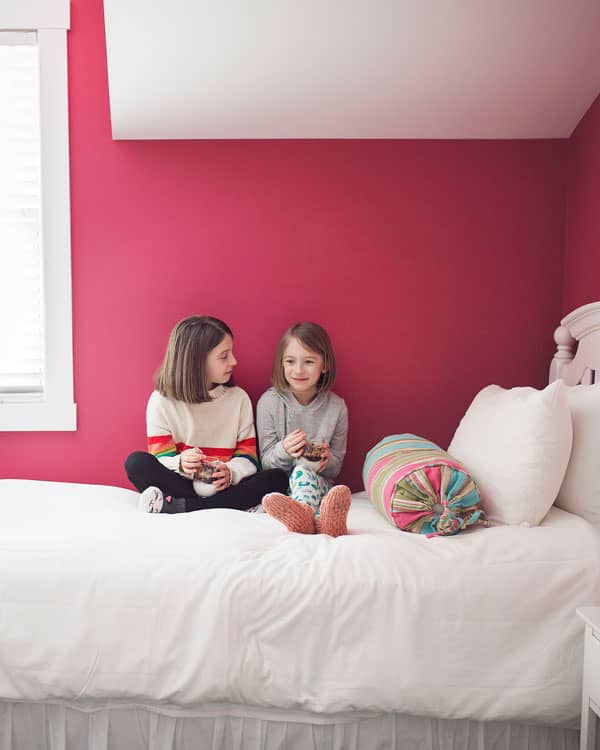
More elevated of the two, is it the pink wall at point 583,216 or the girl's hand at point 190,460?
the pink wall at point 583,216

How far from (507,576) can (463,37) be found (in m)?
1.50

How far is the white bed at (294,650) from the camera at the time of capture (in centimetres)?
142

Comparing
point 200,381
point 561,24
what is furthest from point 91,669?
point 561,24

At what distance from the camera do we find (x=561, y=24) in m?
1.99

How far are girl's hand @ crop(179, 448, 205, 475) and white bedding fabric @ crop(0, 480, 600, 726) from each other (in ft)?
1.94

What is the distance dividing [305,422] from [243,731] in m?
1.01

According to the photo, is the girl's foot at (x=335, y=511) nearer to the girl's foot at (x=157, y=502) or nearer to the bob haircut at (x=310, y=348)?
the girl's foot at (x=157, y=502)

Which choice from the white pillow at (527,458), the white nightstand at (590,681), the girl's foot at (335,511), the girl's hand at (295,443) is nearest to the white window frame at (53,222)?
the girl's hand at (295,443)

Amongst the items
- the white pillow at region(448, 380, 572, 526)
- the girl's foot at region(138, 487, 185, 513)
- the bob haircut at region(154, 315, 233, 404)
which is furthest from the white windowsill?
the white pillow at region(448, 380, 572, 526)

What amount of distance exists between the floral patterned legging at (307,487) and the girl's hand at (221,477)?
0.65ft

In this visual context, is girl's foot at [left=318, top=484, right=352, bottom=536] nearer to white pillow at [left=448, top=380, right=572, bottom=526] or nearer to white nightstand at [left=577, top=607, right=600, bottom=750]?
white pillow at [left=448, top=380, right=572, bottom=526]

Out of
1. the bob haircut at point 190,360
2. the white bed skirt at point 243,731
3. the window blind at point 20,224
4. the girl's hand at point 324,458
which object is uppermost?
the window blind at point 20,224

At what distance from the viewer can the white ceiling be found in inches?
77.3

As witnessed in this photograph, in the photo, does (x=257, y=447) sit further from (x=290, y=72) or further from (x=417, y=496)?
(x=290, y=72)
